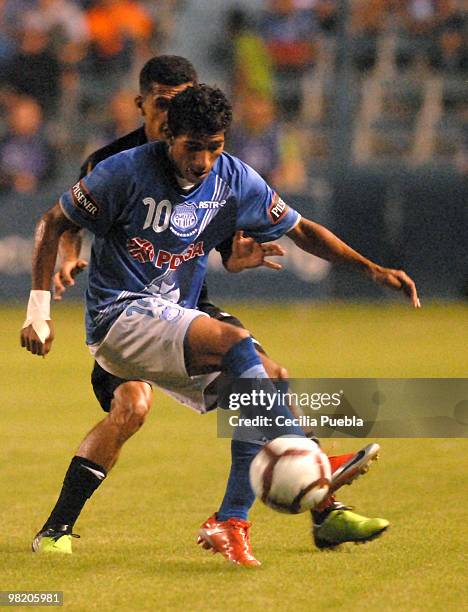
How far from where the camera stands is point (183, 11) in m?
20.2

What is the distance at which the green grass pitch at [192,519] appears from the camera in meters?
5.02

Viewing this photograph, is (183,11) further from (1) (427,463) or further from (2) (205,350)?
→ (2) (205,350)

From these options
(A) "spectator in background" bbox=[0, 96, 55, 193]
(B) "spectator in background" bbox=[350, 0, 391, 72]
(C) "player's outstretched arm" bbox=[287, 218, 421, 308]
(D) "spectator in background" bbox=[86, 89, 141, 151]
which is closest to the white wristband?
(C) "player's outstretched arm" bbox=[287, 218, 421, 308]

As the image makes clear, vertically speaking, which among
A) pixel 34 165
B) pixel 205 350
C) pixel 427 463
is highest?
pixel 34 165

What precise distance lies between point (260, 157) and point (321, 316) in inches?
85.8

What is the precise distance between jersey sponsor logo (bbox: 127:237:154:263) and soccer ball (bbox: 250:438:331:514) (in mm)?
999

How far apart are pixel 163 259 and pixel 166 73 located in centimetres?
122

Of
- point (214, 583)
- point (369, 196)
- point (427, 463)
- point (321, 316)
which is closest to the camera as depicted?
point (214, 583)

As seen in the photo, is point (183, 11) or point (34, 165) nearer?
point (34, 165)

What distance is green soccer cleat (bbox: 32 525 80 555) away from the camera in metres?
5.73

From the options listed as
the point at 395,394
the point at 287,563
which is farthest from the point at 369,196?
the point at 287,563

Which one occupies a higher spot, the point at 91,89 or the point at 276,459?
the point at 91,89

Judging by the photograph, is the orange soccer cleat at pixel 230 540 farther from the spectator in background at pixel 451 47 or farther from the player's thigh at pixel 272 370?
the spectator in background at pixel 451 47

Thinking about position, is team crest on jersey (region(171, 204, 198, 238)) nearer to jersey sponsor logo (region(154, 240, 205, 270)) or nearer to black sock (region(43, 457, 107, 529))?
jersey sponsor logo (region(154, 240, 205, 270))
